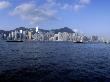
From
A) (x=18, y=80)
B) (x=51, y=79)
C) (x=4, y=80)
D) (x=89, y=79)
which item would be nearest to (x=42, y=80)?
(x=51, y=79)

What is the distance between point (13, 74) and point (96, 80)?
12.6 m

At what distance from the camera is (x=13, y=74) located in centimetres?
3225

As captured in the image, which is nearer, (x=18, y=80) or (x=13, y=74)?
(x=18, y=80)

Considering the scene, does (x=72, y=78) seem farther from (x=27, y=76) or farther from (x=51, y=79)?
(x=27, y=76)

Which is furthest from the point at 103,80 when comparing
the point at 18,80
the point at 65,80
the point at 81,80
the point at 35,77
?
the point at 18,80

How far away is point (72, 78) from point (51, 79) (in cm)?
340

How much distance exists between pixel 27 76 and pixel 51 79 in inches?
149

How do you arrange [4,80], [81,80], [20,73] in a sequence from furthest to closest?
[20,73] → [81,80] → [4,80]

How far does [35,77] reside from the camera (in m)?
30.6

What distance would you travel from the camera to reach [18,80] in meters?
28.7

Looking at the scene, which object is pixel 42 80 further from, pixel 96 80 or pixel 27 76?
pixel 96 80

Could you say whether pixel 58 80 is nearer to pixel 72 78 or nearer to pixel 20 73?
pixel 72 78

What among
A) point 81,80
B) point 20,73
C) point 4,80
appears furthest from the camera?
point 20,73

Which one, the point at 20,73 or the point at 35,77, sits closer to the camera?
the point at 35,77
